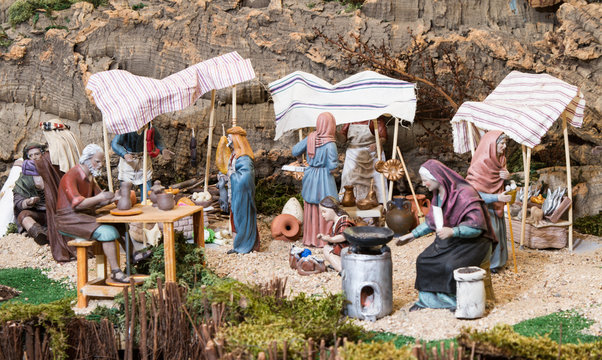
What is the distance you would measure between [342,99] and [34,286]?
→ 5585mm

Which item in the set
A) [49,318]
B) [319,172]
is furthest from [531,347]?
[319,172]

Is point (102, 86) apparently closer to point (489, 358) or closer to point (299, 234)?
point (299, 234)

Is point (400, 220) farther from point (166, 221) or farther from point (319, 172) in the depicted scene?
point (166, 221)

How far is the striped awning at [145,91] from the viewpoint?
945 cm

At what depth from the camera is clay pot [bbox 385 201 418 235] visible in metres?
10.6

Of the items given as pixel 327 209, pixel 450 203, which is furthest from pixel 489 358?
pixel 327 209

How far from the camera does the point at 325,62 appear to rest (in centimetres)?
1298

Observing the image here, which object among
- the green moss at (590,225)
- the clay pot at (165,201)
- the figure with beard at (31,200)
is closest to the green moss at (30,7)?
the figure with beard at (31,200)

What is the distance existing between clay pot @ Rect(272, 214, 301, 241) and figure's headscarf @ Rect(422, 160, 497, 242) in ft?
12.8

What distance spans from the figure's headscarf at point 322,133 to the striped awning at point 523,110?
5.97 ft

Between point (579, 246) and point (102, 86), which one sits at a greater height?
point (102, 86)

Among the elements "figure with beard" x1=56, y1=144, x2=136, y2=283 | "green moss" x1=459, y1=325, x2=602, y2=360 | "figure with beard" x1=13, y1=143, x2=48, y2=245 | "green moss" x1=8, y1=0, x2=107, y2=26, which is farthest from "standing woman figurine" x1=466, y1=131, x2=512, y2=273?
"green moss" x1=8, y1=0, x2=107, y2=26

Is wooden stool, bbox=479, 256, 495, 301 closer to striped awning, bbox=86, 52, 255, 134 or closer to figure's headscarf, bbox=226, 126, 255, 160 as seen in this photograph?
figure's headscarf, bbox=226, 126, 255, 160

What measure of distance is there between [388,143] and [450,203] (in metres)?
6.19
